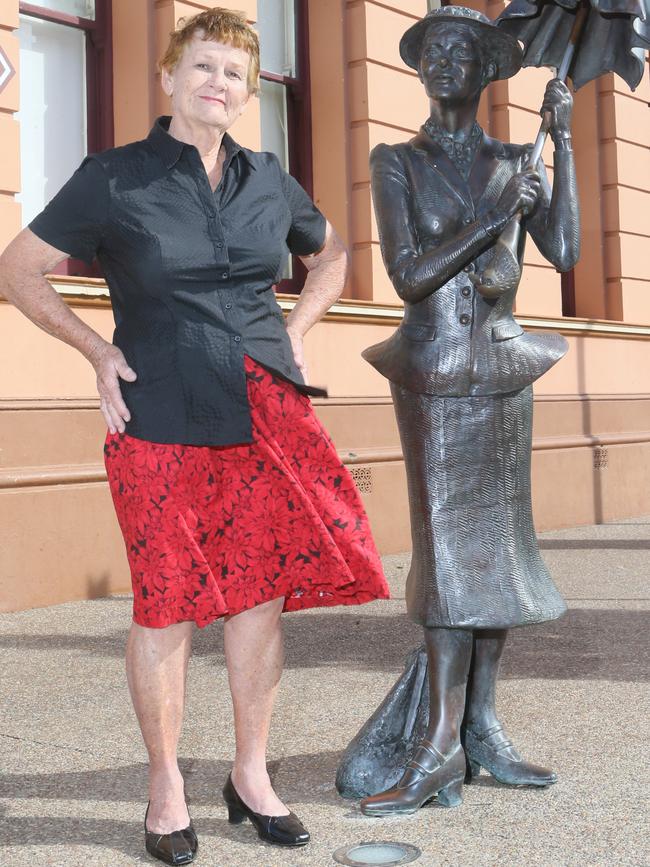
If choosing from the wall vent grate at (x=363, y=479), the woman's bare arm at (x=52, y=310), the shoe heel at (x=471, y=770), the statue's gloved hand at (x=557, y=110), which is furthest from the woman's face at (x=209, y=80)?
the wall vent grate at (x=363, y=479)

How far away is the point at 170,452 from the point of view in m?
3.22

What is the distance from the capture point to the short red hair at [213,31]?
3250 millimetres

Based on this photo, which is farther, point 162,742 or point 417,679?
point 417,679

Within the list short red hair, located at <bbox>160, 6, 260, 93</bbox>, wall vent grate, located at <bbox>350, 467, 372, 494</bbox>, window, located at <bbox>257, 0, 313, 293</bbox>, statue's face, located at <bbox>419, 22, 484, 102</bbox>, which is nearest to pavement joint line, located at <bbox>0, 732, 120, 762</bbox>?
short red hair, located at <bbox>160, 6, 260, 93</bbox>

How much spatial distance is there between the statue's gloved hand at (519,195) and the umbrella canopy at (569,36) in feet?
1.82

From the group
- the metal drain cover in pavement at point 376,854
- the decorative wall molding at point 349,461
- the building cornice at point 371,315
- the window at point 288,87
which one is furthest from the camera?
the window at point 288,87

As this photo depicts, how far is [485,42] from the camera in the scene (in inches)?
142

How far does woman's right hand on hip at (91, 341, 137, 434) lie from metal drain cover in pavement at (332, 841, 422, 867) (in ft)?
3.94

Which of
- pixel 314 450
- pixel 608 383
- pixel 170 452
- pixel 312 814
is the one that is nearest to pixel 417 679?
pixel 312 814

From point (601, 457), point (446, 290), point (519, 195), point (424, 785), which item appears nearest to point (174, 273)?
point (446, 290)

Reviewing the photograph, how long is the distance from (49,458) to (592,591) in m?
3.26

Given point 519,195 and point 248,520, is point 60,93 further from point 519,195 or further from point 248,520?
point 248,520

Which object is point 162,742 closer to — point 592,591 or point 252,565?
point 252,565

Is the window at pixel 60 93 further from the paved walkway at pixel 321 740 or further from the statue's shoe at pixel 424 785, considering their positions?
the statue's shoe at pixel 424 785
